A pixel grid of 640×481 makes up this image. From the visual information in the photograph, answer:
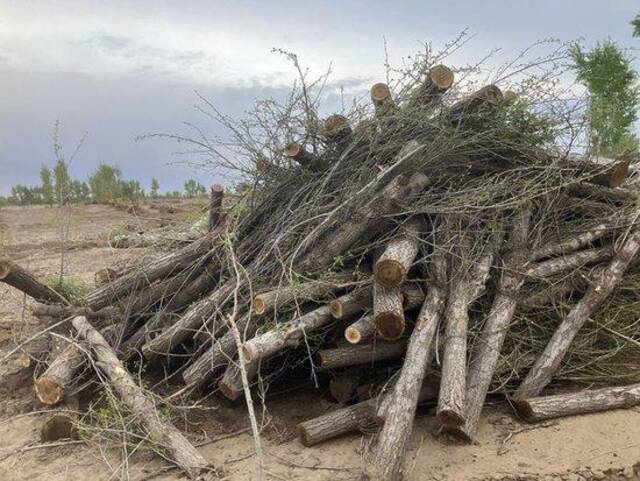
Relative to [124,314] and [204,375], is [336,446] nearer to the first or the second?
[204,375]

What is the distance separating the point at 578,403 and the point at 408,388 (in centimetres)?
132

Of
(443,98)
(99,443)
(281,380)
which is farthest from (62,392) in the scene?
(443,98)

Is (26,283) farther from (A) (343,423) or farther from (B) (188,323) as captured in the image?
(A) (343,423)

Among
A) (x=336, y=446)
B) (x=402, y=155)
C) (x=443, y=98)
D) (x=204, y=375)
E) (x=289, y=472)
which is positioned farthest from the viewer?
(x=443, y=98)

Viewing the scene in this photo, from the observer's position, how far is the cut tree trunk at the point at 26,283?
500 cm

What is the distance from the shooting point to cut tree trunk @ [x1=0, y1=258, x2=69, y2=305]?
16.4 feet

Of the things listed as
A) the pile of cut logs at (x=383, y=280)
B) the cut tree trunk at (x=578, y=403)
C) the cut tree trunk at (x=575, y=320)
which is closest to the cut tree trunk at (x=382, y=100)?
the pile of cut logs at (x=383, y=280)

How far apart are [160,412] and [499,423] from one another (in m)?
2.40

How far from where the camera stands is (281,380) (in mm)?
5113

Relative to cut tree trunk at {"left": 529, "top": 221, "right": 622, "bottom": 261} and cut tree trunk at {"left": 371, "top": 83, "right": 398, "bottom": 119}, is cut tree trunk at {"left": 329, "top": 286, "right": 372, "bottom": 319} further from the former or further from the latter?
cut tree trunk at {"left": 371, "top": 83, "right": 398, "bottom": 119}

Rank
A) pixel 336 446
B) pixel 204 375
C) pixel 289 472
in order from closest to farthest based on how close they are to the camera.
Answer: pixel 289 472
pixel 336 446
pixel 204 375

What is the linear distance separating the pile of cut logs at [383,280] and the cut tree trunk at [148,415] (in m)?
0.01

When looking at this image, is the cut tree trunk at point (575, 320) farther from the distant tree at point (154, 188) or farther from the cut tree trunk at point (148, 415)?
the distant tree at point (154, 188)

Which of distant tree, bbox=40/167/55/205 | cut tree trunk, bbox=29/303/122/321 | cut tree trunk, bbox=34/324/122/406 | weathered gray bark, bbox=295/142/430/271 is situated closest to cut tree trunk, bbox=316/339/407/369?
weathered gray bark, bbox=295/142/430/271
